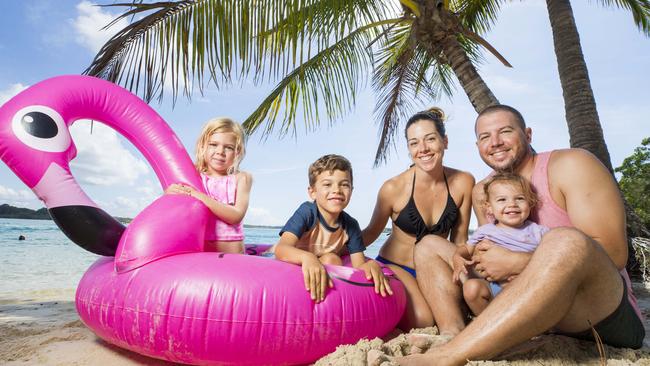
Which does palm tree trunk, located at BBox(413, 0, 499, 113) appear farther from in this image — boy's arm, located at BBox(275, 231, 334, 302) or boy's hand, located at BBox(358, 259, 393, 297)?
boy's arm, located at BBox(275, 231, 334, 302)

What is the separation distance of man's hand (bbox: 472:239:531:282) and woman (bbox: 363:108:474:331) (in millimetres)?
563

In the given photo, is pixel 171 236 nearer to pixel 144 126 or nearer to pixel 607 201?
pixel 144 126

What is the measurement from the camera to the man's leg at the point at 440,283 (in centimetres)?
230

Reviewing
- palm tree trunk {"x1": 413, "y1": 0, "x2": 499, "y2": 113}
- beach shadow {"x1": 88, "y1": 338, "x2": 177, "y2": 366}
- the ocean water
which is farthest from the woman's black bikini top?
the ocean water

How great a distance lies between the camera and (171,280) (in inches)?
81.4

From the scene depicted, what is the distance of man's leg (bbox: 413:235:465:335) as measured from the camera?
2.30 m

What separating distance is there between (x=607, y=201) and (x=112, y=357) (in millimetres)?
2525

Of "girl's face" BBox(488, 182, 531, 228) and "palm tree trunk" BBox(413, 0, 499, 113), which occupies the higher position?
"palm tree trunk" BBox(413, 0, 499, 113)

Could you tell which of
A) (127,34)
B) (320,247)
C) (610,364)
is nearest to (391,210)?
(320,247)

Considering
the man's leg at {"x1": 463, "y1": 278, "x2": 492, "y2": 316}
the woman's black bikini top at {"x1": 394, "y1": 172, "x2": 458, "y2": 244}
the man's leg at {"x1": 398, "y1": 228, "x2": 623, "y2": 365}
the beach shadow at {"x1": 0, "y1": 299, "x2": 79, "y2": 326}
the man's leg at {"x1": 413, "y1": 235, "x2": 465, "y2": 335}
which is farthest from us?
the beach shadow at {"x1": 0, "y1": 299, "x2": 79, "y2": 326}

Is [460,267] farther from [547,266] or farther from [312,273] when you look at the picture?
[312,273]

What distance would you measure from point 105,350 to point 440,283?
186 cm

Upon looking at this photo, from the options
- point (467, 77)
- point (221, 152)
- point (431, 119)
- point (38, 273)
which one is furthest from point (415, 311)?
point (38, 273)

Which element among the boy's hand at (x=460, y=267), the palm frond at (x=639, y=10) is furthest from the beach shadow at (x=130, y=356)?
the palm frond at (x=639, y=10)
